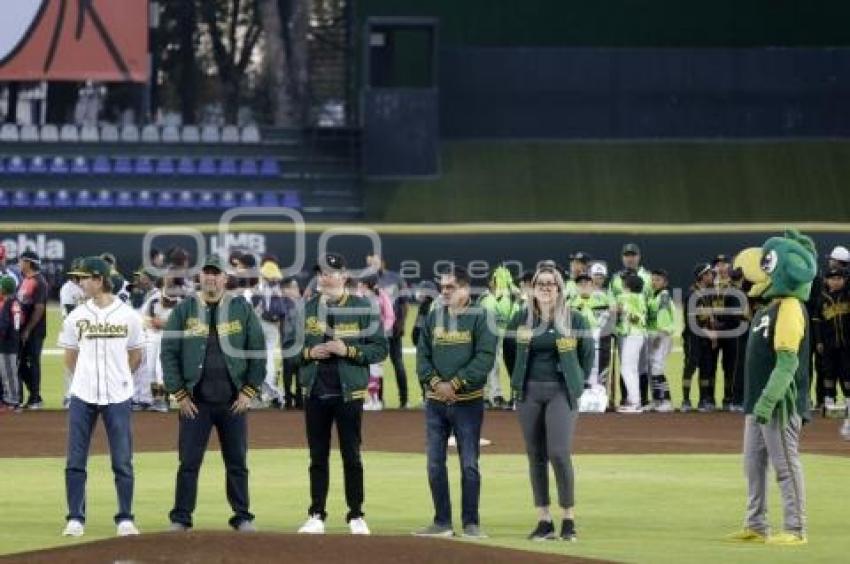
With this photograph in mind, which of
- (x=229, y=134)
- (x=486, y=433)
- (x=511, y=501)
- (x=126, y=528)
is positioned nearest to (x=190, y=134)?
(x=229, y=134)

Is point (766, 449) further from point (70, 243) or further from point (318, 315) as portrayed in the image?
point (70, 243)

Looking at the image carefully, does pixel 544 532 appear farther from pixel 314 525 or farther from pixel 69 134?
pixel 69 134

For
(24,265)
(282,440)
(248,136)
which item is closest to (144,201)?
(248,136)

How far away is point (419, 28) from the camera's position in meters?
42.4

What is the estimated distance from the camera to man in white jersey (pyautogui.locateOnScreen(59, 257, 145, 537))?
14.9 metres

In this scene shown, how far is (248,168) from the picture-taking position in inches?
1665

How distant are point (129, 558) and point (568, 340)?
376cm

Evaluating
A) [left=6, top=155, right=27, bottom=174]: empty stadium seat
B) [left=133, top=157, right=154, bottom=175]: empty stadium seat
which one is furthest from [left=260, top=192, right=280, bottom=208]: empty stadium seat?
[left=6, top=155, right=27, bottom=174]: empty stadium seat

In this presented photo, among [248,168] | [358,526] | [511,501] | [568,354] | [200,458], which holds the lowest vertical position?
[511,501]

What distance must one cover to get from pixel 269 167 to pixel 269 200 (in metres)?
1.19

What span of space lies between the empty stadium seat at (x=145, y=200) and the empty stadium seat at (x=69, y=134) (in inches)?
87.2

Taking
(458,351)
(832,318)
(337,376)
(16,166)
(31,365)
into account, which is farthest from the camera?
(16,166)

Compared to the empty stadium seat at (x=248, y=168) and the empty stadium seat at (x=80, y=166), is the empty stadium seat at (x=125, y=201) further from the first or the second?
the empty stadium seat at (x=248, y=168)

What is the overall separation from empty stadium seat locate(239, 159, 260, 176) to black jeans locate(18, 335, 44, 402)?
15.8 metres
